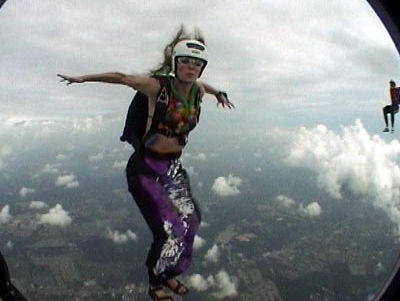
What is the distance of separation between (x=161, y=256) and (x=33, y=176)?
7522 millimetres

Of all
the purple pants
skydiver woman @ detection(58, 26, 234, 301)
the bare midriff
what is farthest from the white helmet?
the purple pants

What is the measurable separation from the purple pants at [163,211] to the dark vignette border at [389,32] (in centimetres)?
76

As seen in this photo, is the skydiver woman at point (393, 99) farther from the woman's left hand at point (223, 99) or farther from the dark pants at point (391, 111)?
the woman's left hand at point (223, 99)

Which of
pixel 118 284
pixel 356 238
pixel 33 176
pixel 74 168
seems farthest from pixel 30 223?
pixel 356 238

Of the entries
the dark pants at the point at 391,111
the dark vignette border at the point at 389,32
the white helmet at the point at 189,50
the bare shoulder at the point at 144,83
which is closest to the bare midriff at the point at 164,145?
the bare shoulder at the point at 144,83

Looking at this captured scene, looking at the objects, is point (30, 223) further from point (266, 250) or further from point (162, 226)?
point (162, 226)

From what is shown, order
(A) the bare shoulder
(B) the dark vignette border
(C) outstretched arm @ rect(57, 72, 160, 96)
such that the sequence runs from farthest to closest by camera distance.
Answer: (A) the bare shoulder, (C) outstretched arm @ rect(57, 72, 160, 96), (B) the dark vignette border

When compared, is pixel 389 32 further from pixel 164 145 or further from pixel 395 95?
pixel 164 145

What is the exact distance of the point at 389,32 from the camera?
5.46 ft

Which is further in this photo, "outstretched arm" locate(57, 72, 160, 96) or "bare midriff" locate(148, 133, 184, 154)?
"bare midriff" locate(148, 133, 184, 154)

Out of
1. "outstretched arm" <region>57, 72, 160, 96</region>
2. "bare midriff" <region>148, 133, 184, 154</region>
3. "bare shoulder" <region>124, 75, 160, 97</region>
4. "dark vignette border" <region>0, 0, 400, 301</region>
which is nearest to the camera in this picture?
"dark vignette border" <region>0, 0, 400, 301</region>

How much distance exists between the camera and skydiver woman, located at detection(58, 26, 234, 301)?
1984mm

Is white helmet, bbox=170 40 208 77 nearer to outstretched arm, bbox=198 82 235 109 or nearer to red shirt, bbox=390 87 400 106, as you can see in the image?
outstretched arm, bbox=198 82 235 109

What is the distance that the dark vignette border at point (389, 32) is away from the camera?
156 cm
